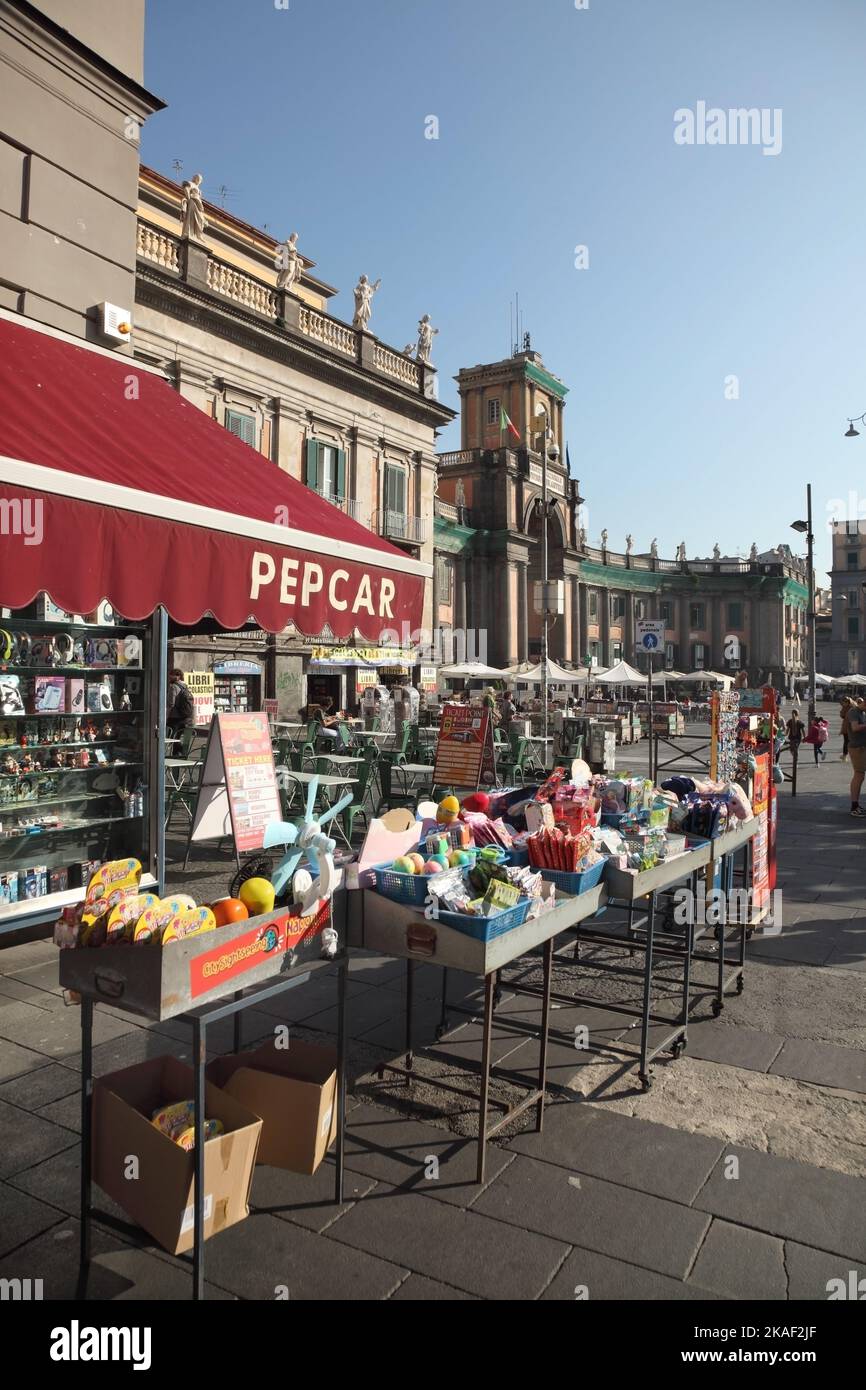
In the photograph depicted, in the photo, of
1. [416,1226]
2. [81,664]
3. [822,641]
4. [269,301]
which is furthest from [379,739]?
[822,641]

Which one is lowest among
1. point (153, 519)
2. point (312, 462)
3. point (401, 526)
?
point (153, 519)

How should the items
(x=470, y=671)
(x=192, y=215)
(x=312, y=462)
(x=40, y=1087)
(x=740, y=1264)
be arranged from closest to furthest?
(x=740, y=1264) → (x=40, y=1087) → (x=192, y=215) → (x=312, y=462) → (x=470, y=671)

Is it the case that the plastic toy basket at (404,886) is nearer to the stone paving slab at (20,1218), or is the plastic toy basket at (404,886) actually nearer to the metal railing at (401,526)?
the stone paving slab at (20,1218)

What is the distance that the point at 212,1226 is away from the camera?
2.89 metres

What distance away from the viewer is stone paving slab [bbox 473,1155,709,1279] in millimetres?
2996

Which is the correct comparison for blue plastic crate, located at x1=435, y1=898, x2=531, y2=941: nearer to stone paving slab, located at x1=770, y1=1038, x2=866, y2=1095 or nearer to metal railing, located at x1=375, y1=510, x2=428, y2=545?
stone paving slab, located at x1=770, y1=1038, x2=866, y2=1095

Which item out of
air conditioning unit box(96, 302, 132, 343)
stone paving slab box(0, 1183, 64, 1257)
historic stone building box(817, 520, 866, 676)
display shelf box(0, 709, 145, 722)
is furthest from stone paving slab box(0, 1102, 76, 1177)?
historic stone building box(817, 520, 866, 676)

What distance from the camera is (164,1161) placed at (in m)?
2.81

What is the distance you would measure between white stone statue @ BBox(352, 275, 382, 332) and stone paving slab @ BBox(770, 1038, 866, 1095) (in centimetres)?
2658

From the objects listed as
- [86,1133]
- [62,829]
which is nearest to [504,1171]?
[86,1133]

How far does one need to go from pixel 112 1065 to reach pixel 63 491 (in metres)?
2.87

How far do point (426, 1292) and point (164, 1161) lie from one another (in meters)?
0.96

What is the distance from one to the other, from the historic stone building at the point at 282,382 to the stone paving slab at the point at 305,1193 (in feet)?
57.9

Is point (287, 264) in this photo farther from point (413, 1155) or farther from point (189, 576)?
point (413, 1155)
